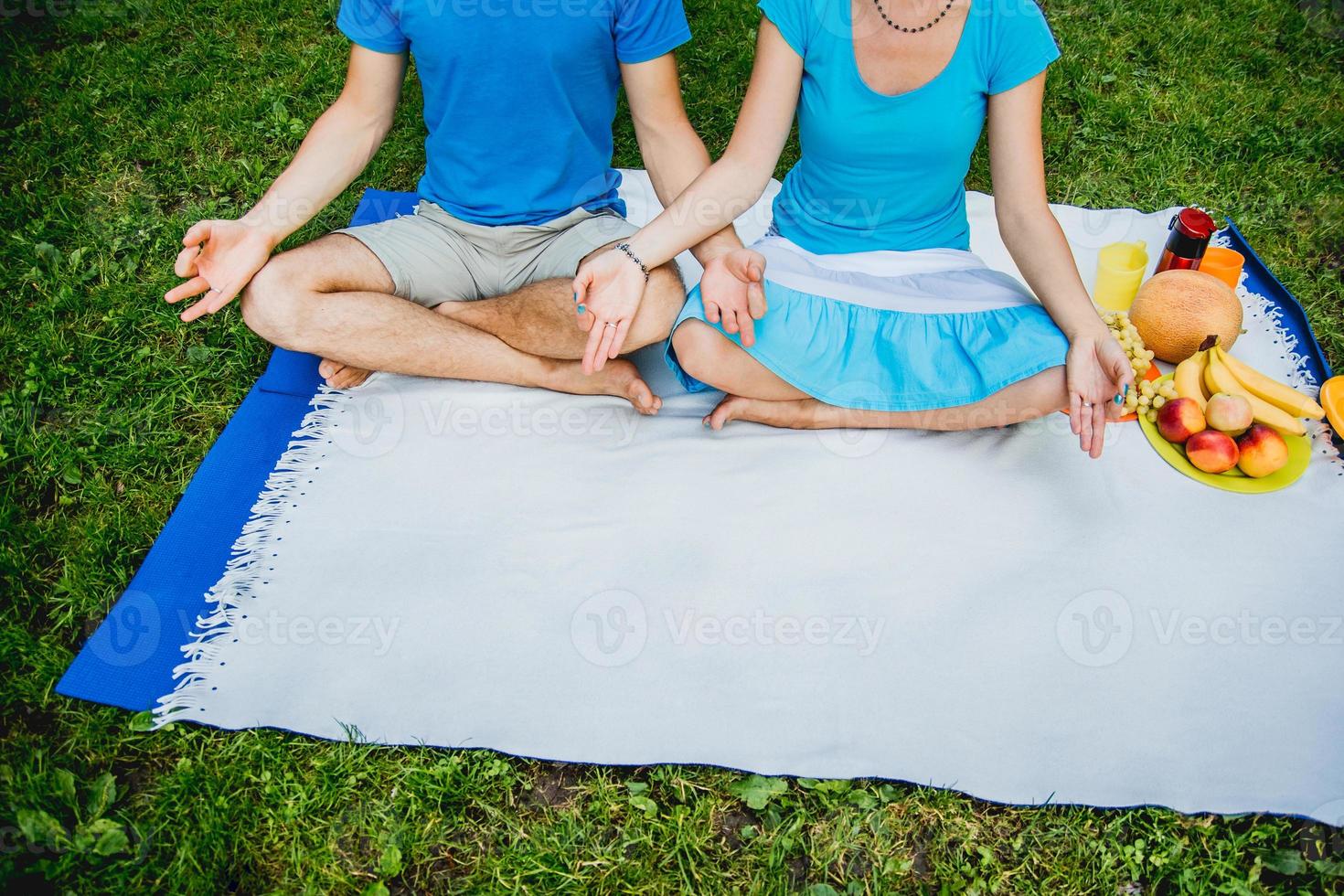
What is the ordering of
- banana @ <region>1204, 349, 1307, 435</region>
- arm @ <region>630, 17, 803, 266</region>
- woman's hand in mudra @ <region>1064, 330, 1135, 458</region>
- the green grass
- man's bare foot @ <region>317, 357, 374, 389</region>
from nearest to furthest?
the green grass < woman's hand in mudra @ <region>1064, 330, 1135, 458</region> < arm @ <region>630, 17, 803, 266</region> < banana @ <region>1204, 349, 1307, 435</region> < man's bare foot @ <region>317, 357, 374, 389</region>

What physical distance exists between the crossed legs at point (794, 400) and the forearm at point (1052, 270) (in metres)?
0.15

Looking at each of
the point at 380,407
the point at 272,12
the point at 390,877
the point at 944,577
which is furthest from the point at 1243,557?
the point at 272,12

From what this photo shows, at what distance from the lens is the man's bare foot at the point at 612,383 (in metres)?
2.75

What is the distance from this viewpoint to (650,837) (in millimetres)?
2002

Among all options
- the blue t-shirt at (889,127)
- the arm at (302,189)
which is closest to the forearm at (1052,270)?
the blue t-shirt at (889,127)

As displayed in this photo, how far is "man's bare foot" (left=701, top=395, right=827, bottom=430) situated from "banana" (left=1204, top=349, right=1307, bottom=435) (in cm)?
122

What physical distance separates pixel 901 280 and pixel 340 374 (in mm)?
1742

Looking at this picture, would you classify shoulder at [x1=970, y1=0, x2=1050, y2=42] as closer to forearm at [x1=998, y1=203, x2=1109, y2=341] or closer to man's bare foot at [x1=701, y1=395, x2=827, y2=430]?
forearm at [x1=998, y1=203, x2=1109, y2=341]

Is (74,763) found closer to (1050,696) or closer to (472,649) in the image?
(472,649)

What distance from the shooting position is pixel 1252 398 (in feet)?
8.84

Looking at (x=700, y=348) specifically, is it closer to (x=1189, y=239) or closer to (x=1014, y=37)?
(x=1014, y=37)

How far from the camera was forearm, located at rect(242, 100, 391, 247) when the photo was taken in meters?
2.48

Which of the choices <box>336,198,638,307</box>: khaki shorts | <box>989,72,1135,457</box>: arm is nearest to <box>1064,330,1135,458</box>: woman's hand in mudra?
<box>989,72,1135,457</box>: arm

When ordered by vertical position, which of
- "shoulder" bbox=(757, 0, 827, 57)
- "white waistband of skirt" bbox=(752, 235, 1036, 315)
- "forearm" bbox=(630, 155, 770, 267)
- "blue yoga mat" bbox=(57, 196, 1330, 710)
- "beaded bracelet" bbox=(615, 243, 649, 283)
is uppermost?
"shoulder" bbox=(757, 0, 827, 57)
